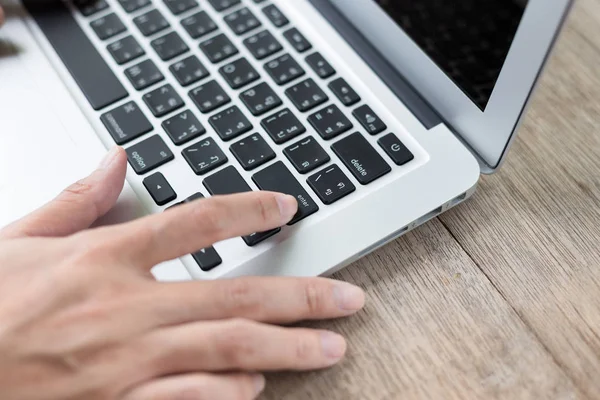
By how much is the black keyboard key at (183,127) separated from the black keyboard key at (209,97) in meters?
0.01

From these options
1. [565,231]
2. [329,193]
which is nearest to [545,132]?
[565,231]

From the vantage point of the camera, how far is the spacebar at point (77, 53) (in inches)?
21.4

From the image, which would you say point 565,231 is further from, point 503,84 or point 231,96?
point 231,96

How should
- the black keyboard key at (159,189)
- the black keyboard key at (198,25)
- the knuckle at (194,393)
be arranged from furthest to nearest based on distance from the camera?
1. the black keyboard key at (198,25)
2. the black keyboard key at (159,189)
3. the knuckle at (194,393)

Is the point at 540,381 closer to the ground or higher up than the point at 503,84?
closer to the ground

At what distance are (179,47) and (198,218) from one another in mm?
219

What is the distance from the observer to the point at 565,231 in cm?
50

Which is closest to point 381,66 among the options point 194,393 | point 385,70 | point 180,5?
point 385,70

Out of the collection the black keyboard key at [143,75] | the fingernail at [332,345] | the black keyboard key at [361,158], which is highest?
the black keyboard key at [143,75]

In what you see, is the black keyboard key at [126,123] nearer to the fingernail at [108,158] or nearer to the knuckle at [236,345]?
the fingernail at [108,158]

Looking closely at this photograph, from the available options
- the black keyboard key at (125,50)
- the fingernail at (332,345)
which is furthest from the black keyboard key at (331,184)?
the black keyboard key at (125,50)

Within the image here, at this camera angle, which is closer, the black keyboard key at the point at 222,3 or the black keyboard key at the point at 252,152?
the black keyboard key at the point at 252,152

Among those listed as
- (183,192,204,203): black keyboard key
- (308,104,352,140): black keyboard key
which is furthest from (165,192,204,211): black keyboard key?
(308,104,352,140): black keyboard key

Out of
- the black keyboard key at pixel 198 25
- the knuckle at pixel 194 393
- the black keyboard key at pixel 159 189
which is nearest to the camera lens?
the knuckle at pixel 194 393
